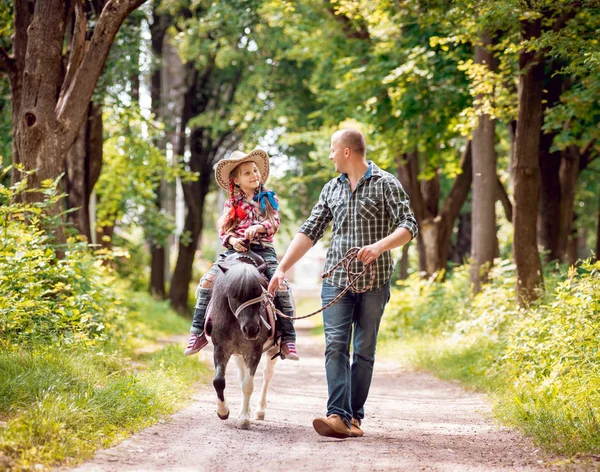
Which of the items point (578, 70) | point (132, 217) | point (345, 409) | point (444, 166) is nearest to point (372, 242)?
point (345, 409)

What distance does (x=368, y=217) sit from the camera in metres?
6.92

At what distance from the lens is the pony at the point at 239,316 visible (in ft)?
23.1

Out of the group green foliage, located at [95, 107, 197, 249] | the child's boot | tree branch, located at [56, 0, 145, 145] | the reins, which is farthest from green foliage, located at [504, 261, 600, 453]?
green foliage, located at [95, 107, 197, 249]

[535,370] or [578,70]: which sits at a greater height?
[578,70]

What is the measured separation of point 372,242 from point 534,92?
547 centimetres

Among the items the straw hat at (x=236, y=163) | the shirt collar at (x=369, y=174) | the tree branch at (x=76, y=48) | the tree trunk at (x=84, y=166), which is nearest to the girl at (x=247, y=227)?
the straw hat at (x=236, y=163)

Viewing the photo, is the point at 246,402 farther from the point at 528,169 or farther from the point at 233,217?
the point at 528,169

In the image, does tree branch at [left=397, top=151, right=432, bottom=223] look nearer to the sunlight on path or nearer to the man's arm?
the sunlight on path

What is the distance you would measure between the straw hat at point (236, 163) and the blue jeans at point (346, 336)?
64.4 inches

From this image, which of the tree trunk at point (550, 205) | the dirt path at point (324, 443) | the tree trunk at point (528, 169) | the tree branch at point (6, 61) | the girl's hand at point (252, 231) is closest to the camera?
the dirt path at point (324, 443)

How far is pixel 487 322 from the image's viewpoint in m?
12.6

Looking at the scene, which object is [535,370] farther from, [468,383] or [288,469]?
[288,469]

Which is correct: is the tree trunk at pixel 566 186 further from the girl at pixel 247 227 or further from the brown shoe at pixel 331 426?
the brown shoe at pixel 331 426

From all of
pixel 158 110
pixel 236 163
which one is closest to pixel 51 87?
pixel 236 163
